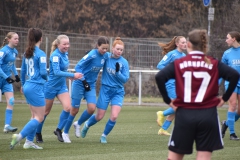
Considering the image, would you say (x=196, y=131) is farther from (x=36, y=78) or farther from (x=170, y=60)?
(x=170, y=60)

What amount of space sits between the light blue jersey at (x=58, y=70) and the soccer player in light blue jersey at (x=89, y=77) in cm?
25

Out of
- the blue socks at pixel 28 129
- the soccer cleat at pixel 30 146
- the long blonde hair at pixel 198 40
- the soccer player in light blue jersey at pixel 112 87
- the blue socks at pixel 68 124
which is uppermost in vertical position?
the long blonde hair at pixel 198 40

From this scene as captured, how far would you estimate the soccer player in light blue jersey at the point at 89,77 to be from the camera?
10.8m

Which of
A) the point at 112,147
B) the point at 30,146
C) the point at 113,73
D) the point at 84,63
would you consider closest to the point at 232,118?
the point at 113,73

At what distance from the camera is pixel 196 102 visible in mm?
6098

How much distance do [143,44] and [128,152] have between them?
50.2 ft

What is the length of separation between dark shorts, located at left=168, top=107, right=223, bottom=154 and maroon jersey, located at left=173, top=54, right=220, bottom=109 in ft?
0.26

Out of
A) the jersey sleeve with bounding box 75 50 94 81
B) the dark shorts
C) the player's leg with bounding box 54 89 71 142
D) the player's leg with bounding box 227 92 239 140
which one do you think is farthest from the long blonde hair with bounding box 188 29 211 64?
the player's leg with bounding box 227 92 239 140

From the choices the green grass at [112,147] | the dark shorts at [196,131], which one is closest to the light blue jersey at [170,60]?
the green grass at [112,147]

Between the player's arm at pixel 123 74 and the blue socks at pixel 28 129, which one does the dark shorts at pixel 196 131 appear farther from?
the player's arm at pixel 123 74

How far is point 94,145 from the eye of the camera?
10625 mm

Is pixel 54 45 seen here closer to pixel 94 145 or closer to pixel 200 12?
pixel 94 145

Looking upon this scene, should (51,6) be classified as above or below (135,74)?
above

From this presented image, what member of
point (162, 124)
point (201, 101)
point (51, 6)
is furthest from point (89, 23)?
point (201, 101)
